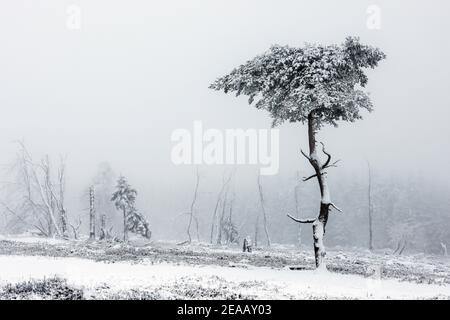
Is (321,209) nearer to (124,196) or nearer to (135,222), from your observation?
(124,196)

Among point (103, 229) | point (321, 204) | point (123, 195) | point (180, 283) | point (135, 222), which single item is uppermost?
point (321, 204)

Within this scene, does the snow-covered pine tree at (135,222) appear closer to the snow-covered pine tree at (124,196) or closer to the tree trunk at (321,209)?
the snow-covered pine tree at (124,196)

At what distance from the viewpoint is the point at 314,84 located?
19719 mm

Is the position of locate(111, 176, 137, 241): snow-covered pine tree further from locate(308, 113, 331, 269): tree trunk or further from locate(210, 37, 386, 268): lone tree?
locate(308, 113, 331, 269): tree trunk

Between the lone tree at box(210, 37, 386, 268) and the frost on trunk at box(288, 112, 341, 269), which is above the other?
the lone tree at box(210, 37, 386, 268)

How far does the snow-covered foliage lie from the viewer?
1978 cm

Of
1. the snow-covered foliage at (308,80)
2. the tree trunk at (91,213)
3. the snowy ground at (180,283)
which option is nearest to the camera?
the snowy ground at (180,283)

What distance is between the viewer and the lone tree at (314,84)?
19.8 meters

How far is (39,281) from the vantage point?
13.3 metres

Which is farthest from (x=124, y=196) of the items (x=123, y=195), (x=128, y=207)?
(x=128, y=207)

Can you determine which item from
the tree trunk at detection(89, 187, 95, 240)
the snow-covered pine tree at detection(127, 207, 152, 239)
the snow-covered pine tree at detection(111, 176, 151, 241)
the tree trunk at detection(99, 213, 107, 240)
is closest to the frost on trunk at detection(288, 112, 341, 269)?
the tree trunk at detection(89, 187, 95, 240)

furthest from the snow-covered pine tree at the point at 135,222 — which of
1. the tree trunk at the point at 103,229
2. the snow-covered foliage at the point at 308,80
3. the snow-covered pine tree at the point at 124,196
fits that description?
the snow-covered foliage at the point at 308,80

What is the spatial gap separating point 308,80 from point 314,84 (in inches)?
13.3
